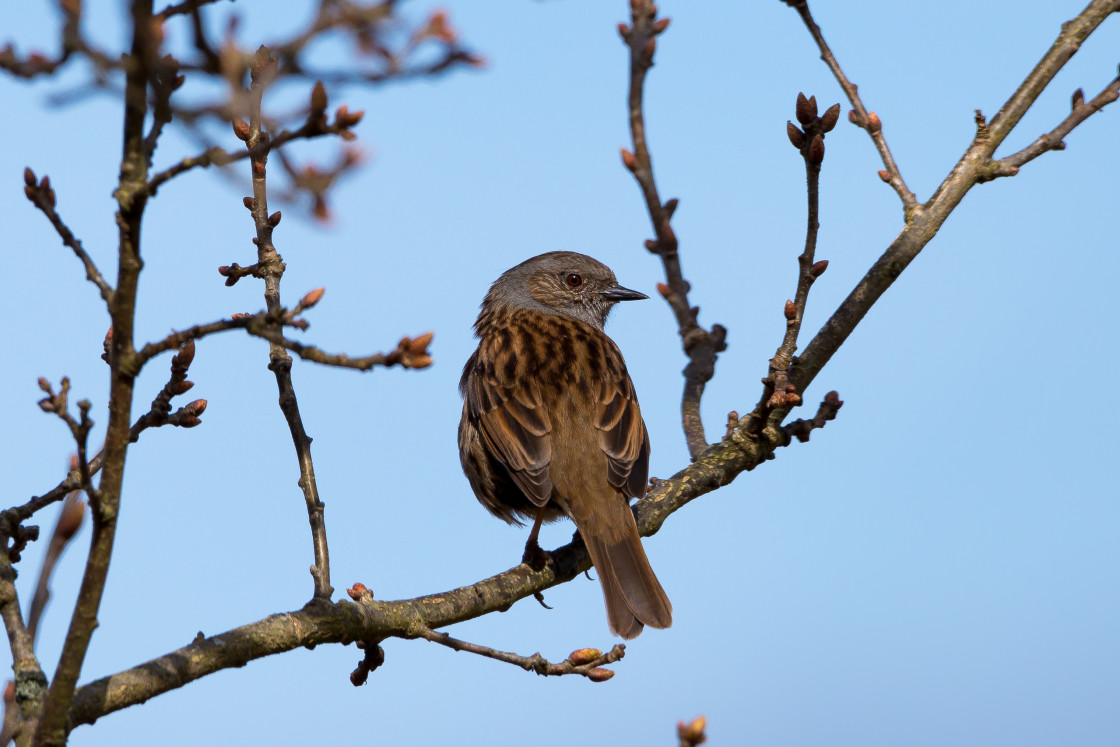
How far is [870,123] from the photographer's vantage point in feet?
17.3

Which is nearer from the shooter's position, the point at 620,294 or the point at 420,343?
the point at 420,343

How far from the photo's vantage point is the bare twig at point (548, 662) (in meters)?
3.97

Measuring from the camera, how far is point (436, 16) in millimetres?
2479

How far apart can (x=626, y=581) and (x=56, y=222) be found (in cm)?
323

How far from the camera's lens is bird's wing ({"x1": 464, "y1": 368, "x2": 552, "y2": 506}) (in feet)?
18.6

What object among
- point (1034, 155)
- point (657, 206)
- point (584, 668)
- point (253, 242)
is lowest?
point (584, 668)

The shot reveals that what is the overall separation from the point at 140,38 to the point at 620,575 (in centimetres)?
360

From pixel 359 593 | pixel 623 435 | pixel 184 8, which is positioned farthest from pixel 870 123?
pixel 184 8

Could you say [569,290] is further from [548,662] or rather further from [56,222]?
[56,222]

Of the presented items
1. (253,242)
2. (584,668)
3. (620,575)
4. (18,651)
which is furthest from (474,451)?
(18,651)

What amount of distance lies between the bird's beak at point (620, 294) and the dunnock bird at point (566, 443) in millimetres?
803

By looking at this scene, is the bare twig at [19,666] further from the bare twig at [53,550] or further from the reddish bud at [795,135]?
the reddish bud at [795,135]

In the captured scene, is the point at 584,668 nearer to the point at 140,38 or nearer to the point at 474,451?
the point at 474,451

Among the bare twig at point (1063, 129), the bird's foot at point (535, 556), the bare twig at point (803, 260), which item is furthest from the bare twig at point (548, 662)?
the bare twig at point (1063, 129)
